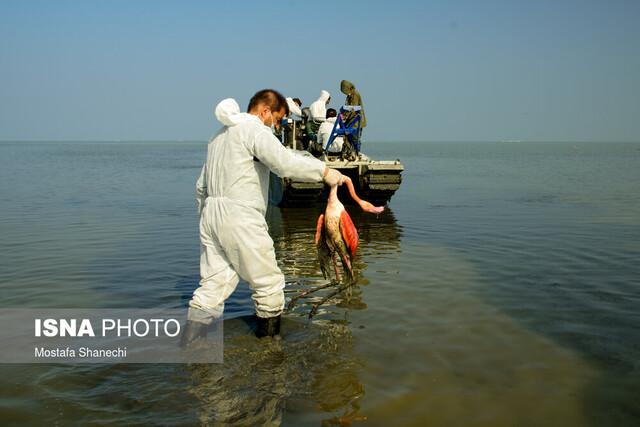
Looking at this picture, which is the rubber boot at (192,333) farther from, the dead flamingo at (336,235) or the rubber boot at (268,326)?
the dead flamingo at (336,235)

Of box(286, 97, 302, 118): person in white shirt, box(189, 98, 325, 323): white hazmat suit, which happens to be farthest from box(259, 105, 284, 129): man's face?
box(286, 97, 302, 118): person in white shirt

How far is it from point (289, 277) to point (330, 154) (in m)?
8.09

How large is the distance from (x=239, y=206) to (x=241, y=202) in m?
0.04

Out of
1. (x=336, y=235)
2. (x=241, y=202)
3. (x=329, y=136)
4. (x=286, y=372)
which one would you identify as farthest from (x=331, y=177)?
(x=329, y=136)

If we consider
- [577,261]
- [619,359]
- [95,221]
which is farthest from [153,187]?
[619,359]

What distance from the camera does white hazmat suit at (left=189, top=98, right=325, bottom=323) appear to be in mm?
4246

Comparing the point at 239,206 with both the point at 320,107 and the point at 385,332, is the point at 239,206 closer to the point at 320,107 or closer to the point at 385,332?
the point at 385,332

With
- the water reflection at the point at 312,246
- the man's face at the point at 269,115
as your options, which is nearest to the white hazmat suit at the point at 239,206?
the man's face at the point at 269,115

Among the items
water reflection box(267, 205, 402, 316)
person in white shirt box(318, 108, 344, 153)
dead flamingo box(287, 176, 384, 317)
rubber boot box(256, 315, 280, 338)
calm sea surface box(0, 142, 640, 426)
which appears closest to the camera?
calm sea surface box(0, 142, 640, 426)

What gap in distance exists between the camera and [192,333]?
4508mm

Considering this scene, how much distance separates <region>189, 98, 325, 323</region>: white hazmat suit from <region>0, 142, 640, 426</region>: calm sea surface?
567 millimetres

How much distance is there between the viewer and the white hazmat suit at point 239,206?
4.25m

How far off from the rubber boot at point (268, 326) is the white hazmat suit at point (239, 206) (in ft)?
0.66

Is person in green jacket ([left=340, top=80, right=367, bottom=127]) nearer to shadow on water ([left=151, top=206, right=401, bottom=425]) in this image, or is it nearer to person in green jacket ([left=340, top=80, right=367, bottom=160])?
person in green jacket ([left=340, top=80, right=367, bottom=160])
